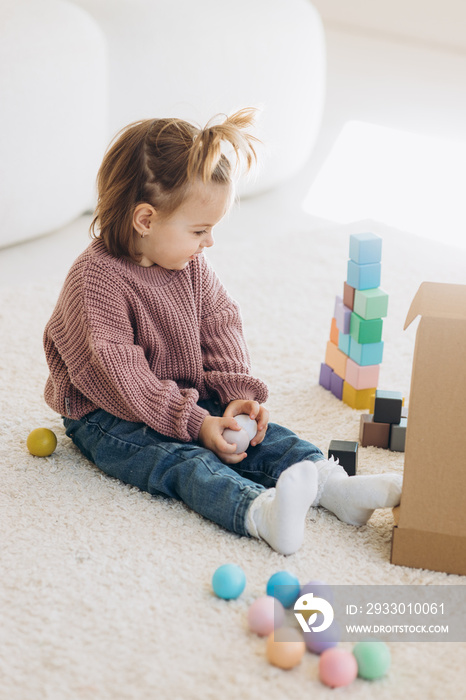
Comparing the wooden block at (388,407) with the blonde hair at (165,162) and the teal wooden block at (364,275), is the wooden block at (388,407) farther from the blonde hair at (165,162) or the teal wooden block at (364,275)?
the blonde hair at (165,162)

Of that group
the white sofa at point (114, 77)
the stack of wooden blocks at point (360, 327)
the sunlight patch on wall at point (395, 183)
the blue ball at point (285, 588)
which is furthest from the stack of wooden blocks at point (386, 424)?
the sunlight patch on wall at point (395, 183)

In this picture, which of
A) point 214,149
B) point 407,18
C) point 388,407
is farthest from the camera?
point 407,18

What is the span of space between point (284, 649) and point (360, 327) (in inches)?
26.4

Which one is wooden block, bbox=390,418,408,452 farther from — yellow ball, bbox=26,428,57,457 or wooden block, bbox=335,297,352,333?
yellow ball, bbox=26,428,57,457

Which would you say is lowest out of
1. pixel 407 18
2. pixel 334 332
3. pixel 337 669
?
pixel 337 669

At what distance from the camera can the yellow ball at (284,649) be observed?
84 cm

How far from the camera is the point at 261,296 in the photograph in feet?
6.21

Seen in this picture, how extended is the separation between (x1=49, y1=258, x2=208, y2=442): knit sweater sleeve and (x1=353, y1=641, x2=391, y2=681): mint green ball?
413 millimetres

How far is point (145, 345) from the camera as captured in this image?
1207 millimetres

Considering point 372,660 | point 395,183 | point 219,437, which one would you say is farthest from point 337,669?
point 395,183

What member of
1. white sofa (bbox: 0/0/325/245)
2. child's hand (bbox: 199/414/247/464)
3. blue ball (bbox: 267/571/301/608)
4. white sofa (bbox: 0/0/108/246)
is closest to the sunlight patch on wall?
white sofa (bbox: 0/0/325/245)

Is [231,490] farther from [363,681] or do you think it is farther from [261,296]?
[261,296]

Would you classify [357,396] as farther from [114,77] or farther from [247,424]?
[114,77]

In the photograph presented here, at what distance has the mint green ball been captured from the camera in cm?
83
